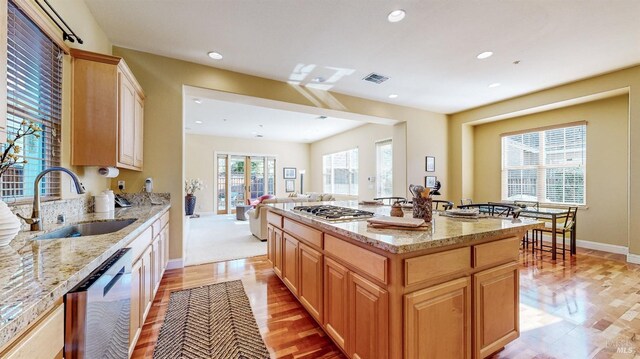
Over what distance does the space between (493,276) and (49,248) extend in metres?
2.41

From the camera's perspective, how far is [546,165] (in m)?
4.89

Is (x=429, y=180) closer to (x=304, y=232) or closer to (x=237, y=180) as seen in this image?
(x=304, y=232)

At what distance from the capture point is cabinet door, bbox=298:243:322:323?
6.38ft

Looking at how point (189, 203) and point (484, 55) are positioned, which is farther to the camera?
point (189, 203)

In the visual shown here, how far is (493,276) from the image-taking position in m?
1.60

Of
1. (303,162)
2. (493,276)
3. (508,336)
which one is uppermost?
(303,162)

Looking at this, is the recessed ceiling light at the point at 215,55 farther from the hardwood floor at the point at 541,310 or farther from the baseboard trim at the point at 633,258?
the baseboard trim at the point at 633,258

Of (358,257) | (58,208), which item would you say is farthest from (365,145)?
(58,208)

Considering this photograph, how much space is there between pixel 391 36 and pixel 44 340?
134 inches

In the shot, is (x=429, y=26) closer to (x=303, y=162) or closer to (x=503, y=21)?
(x=503, y=21)

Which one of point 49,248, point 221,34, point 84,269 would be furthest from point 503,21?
point 49,248

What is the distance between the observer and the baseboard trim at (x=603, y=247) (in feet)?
13.3

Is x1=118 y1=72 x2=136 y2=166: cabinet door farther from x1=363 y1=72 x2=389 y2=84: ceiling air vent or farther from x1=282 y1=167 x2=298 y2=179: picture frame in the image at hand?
x1=282 y1=167 x2=298 y2=179: picture frame

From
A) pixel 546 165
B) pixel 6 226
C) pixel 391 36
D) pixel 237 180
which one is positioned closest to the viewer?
pixel 6 226
